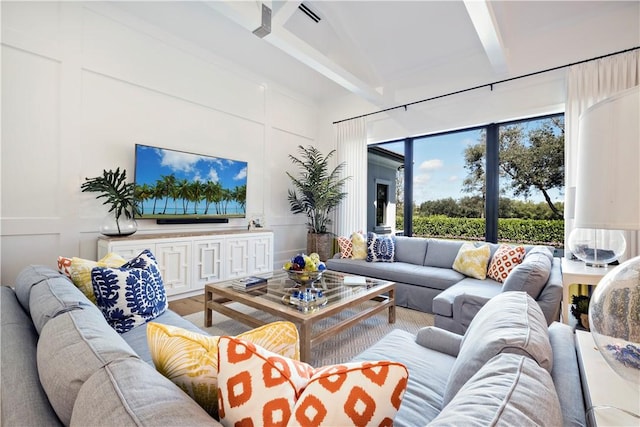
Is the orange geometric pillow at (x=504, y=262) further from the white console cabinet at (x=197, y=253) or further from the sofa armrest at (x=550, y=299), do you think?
the white console cabinet at (x=197, y=253)

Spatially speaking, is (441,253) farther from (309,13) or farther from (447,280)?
(309,13)

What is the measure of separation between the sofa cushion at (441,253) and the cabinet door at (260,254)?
2214 millimetres

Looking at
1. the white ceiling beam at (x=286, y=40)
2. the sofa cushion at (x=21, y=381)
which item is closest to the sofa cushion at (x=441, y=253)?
the white ceiling beam at (x=286, y=40)

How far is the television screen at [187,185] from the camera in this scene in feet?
11.5

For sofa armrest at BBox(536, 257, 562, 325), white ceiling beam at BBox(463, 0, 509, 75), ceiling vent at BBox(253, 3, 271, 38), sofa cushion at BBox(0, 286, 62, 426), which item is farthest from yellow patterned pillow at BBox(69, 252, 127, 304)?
white ceiling beam at BBox(463, 0, 509, 75)

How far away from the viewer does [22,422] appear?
636 millimetres

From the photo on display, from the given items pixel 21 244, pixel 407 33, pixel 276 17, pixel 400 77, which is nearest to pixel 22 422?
pixel 21 244

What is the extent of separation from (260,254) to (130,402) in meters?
3.81

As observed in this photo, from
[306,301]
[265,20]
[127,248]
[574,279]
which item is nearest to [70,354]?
[306,301]

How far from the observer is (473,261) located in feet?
10.5

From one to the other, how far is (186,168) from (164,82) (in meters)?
1.09

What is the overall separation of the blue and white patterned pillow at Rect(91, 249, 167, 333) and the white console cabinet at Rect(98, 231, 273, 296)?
5.10 feet

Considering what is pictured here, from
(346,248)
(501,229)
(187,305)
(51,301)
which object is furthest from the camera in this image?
(346,248)

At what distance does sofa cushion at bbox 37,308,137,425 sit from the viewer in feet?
2.10
